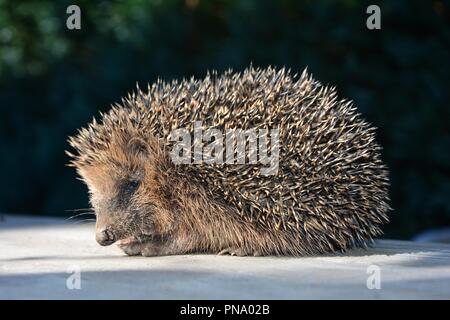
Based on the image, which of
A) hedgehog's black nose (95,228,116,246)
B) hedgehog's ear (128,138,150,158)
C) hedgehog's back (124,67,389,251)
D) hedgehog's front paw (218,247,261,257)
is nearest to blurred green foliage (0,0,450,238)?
hedgehog's back (124,67,389,251)

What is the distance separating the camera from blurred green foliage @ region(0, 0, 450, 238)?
10.7 meters

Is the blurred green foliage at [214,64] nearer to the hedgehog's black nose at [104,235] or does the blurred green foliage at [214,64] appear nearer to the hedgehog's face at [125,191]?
the hedgehog's face at [125,191]

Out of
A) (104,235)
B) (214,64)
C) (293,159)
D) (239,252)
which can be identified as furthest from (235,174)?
(214,64)

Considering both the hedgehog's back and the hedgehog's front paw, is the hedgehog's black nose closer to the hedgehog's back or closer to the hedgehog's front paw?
the hedgehog's back

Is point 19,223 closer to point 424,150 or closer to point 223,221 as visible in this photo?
point 223,221

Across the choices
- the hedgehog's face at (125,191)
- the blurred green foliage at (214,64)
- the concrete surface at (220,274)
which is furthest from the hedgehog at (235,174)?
the blurred green foliage at (214,64)

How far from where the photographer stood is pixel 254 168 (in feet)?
21.2

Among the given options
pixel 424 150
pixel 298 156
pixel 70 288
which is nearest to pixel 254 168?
pixel 298 156

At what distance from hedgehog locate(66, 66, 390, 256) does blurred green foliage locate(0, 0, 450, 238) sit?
397 cm

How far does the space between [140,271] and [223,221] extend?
95cm

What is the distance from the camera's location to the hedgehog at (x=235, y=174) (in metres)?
6.50
